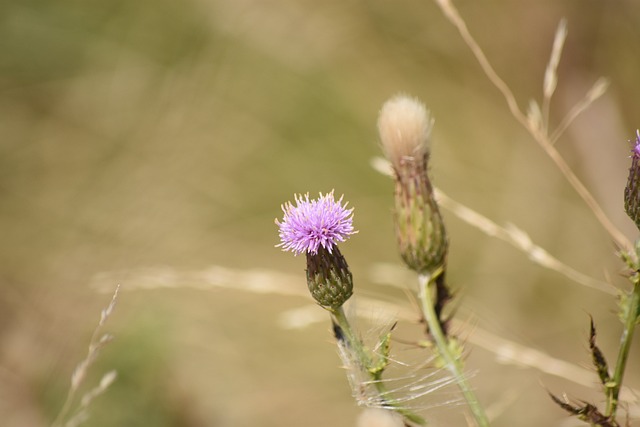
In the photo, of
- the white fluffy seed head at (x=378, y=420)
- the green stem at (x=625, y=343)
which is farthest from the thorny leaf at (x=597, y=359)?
the white fluffy seed head at (x=378, y=420)

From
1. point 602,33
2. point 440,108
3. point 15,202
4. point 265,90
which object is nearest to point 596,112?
point 602,33

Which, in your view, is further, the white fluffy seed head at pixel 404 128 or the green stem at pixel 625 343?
the white fluffy seed head at pixel 404 128

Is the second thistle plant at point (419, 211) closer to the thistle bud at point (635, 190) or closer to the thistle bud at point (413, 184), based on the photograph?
the thistle bud at point (413, 184)

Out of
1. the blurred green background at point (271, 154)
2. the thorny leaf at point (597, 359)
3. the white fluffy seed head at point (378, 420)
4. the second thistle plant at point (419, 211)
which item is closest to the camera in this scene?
the white fluffy seed head at point (378, 420)

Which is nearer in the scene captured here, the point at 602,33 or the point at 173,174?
the point at 602,33

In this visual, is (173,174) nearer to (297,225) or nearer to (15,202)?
(15,202)

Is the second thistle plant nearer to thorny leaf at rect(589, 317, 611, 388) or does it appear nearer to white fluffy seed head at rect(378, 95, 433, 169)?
white fluffy seed head at rect(378, 95, 433, 169)

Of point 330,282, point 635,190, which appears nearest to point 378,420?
point 330,282
